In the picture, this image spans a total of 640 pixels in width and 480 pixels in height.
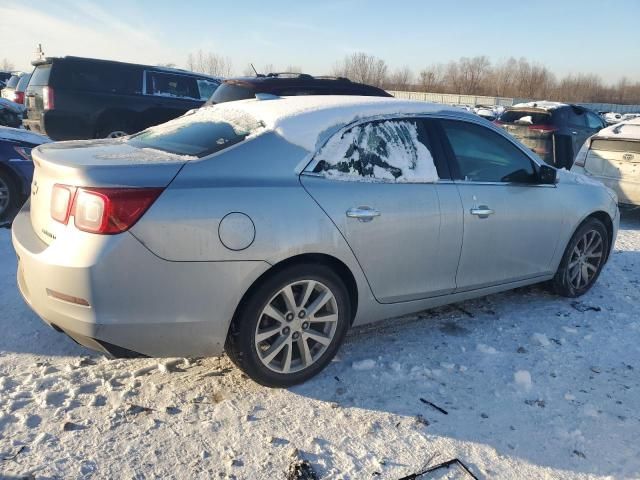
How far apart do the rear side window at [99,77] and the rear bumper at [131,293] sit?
7.86 m

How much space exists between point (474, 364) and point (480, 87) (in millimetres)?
A: 87043

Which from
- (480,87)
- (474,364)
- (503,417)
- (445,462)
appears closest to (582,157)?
(474,364)

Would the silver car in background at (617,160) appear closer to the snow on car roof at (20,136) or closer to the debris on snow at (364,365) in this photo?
the debris on snow at (364,365)

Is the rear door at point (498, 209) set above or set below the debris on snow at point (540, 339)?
above

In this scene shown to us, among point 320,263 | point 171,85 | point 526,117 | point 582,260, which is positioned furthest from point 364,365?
point 526,117

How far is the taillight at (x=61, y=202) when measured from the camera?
2500 mm

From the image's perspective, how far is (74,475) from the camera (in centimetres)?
224

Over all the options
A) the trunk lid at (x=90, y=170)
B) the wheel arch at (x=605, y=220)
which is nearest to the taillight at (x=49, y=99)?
the trunk lid at (x=90, y=170)

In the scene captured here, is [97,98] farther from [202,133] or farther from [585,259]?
[585,259]

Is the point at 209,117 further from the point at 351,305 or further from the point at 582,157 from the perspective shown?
the point at 582,157

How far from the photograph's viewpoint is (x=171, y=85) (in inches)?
416

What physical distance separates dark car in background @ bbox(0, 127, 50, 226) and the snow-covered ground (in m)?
2.39

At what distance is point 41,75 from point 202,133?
8.21 metres

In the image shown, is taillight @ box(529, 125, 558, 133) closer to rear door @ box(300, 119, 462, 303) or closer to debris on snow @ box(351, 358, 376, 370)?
rear door @ box(300, 119, 462, 303)
